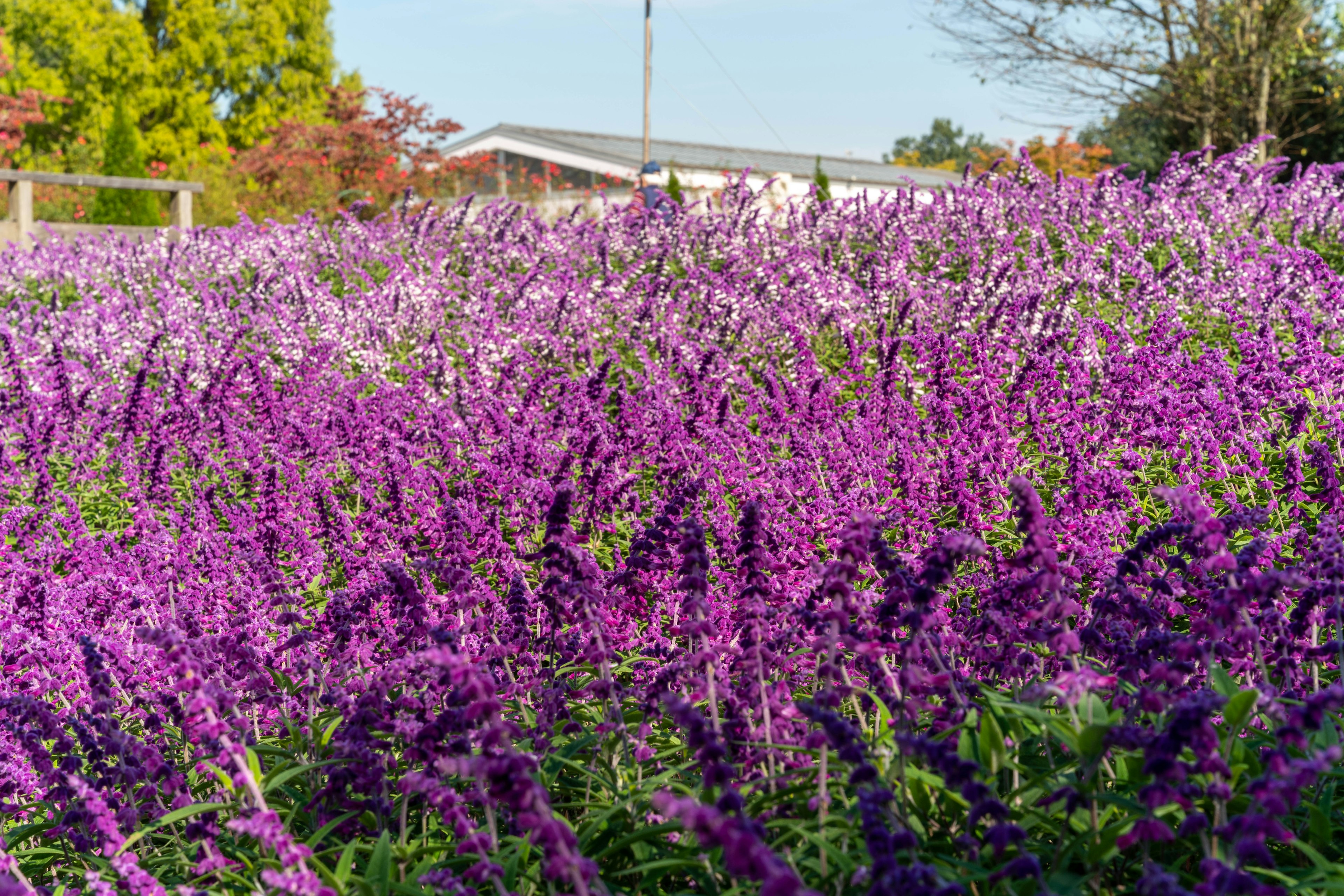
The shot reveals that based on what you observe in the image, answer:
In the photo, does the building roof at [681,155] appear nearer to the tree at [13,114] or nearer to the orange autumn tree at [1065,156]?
the orange autumn tree at [1065,156]

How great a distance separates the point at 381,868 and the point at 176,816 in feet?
2.28

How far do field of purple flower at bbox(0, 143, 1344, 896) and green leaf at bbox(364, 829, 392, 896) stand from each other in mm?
23

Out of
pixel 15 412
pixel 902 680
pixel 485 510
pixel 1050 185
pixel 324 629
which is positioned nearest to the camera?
pixel 902 680

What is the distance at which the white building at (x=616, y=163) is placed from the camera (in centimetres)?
4331

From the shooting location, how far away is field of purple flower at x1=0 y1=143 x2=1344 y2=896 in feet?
8.42

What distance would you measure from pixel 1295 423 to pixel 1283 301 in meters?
3.31

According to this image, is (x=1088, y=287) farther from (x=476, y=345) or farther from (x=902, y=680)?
(x=902, y=680)

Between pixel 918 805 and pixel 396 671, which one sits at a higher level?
pixel 396 671

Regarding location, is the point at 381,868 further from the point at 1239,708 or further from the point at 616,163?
the point at 616,163

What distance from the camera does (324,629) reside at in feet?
14.5

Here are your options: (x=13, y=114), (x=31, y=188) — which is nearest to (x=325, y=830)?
(x=31, y=188)

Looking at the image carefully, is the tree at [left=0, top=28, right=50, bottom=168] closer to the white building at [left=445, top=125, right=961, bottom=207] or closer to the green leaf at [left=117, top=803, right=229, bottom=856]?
the white building at [left=445, top=125, right=961, bottom=207]

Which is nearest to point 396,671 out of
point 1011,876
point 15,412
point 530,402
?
point 1011,876

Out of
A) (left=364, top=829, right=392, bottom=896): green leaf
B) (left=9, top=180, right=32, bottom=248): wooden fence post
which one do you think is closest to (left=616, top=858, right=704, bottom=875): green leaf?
(left=364, top=829, right=392, bottom=896): green leaf
